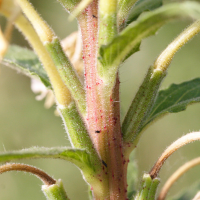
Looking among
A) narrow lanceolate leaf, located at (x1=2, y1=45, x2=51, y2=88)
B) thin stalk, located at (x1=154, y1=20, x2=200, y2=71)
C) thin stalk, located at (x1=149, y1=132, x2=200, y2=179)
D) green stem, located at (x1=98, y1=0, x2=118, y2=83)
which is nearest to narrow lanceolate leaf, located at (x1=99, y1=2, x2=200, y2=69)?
green stem, located at (x1=98, y1=0, x2=118, y2=83)

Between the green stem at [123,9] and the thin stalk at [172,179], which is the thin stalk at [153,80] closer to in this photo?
the green stem at [123,9]

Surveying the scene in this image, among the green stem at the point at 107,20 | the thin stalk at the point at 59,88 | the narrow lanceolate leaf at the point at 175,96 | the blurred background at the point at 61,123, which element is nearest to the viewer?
the green stem at the point at 107,20

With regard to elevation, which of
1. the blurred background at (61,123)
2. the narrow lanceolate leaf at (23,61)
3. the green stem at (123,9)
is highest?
the blurred background at (61,123)

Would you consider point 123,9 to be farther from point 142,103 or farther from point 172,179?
point 172,179

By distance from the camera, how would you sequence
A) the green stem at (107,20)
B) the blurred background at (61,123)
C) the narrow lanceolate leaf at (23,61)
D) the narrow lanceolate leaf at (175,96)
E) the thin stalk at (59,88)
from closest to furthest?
the green stem at (107,20) → the thin stalk at (59,88) → the narrow lanceolate leaf at (175,96) → the narrow lanceolate leaf at (23,61) → the blurred background at (61,123)

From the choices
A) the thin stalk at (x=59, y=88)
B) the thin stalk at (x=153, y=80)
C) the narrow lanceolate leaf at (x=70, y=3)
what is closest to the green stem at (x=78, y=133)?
the thin stalk at (x=59, y=88)

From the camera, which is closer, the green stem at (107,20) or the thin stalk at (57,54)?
the green stem at (107,20)

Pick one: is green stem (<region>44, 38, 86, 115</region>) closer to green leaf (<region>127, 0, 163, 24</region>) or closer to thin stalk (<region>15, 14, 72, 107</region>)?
thin stalk (<region>15, 14, 72, 107</region>)

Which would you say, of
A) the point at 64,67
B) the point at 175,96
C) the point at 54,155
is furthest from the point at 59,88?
the point at 175,96
